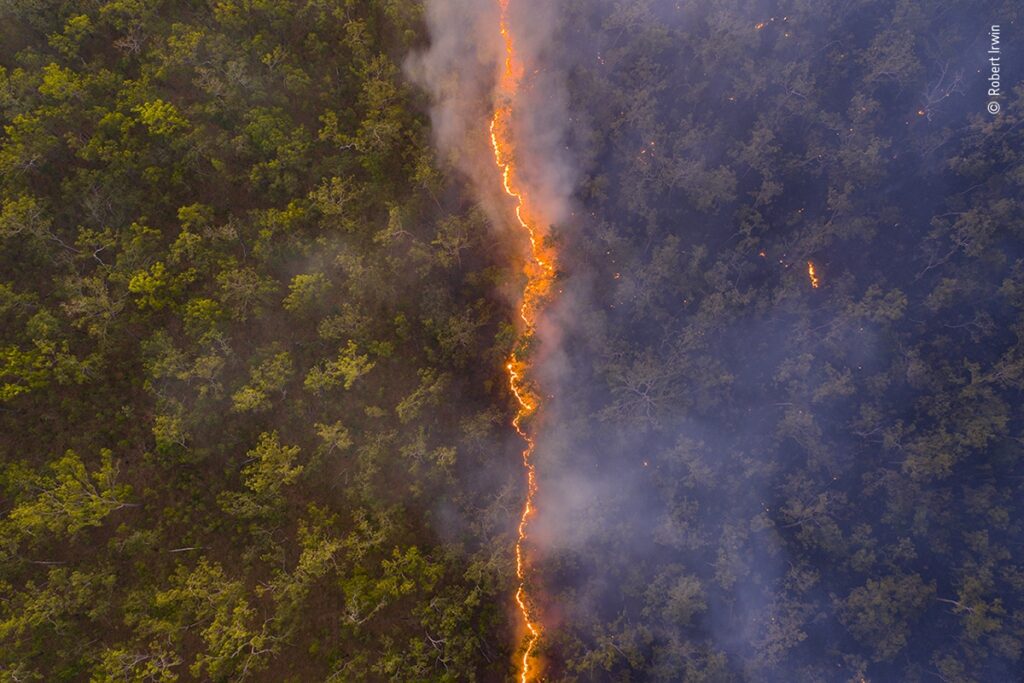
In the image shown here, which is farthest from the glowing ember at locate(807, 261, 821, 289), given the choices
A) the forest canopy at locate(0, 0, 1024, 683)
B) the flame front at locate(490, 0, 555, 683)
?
the flame front at locate(490, 0, 555, 683)

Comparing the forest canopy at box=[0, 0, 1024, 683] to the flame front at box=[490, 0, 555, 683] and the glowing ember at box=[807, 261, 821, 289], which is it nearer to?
the glowing ember at box=[807, 261, 821, 289]

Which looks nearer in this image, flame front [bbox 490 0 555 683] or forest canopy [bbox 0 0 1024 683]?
forest canopy [bbox 0 0 1024 683]

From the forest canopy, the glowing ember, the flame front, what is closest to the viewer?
the forest canopy

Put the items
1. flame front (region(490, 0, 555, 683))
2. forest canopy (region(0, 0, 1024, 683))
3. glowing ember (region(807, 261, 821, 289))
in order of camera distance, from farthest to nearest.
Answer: glowing ember (region(807, 261, 821, 289)) < flame front (region(490, 0, 555, 683)) < forest canopy (region(0, 0, 1024, 683))

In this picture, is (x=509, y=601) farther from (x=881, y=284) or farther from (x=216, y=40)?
(x=216, y=40)

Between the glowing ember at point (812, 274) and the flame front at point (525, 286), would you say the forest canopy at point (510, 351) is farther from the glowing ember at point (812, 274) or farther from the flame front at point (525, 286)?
the flame front at point (525, 286)

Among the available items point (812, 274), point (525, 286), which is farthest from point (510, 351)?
point (812, 274)

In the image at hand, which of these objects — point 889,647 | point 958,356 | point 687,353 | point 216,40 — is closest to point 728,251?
point 687,353

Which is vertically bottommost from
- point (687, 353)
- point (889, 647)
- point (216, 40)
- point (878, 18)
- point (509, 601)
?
point (889, 647)
